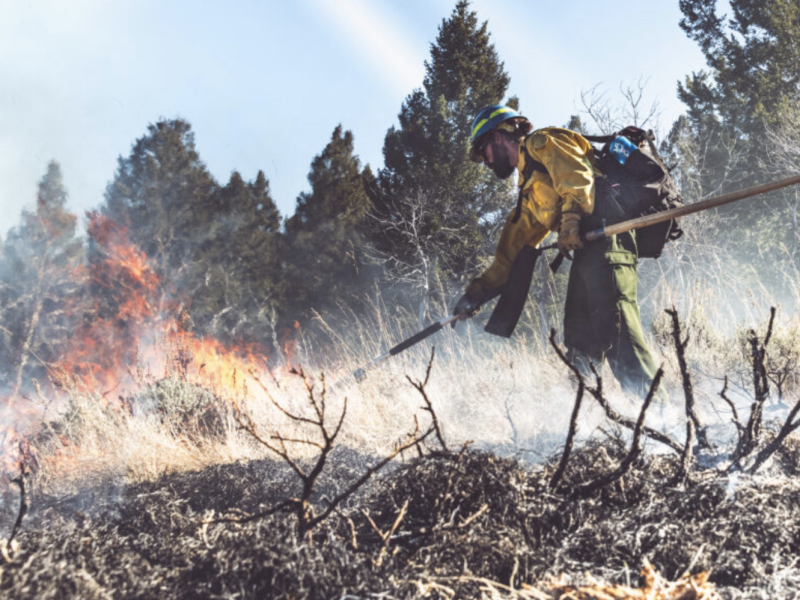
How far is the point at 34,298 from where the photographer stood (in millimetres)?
14344

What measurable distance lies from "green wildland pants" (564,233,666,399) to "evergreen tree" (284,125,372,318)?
1121 centimetres

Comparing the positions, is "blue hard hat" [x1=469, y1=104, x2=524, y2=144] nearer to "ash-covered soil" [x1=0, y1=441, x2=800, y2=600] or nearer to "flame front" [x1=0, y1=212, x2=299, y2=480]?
"ash-covered soil" [x1=0, y1=441, x2=800, y2=600]

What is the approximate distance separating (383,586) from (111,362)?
15.6 m

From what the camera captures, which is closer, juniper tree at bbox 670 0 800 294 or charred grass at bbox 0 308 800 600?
charred grass at bbox 0 308 800 600

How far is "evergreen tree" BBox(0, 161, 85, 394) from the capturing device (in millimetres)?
13430

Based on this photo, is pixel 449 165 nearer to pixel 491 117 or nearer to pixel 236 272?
pixel 236 272

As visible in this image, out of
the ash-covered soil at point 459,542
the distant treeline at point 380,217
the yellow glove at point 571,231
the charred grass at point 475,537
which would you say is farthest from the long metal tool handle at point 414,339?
the distant treeline at point 380,217

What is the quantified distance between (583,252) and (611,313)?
0.45 m

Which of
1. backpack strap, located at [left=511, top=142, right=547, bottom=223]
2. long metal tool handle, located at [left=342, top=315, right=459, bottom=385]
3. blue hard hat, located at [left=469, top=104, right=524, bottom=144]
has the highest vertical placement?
blue hard hat, located at [left=469, top=104, right=524, bottom=144]

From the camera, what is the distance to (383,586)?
1165 millimetres

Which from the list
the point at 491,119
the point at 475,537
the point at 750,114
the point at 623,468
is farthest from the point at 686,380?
the point at 750,114

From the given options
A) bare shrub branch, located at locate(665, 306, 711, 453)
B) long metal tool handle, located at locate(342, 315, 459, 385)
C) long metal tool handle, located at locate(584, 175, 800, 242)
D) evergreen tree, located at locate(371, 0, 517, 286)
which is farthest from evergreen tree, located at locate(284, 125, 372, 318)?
bare shrub branch, located at locate(665, 306, 711, 453)

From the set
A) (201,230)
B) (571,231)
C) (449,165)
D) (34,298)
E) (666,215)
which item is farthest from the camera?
(201,230)

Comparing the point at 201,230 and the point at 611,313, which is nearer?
the point at 611,313
